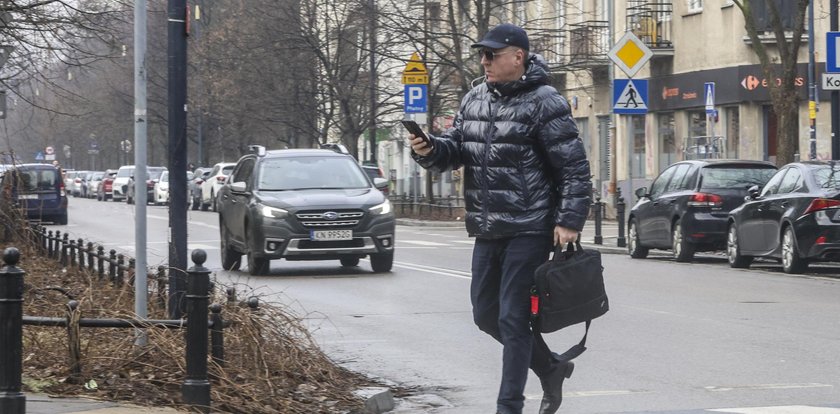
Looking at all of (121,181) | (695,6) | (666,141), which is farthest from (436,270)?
(121,181)

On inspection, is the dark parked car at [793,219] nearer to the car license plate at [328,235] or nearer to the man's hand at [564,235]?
the car license plate at [328,235]

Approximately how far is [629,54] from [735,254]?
6261mm

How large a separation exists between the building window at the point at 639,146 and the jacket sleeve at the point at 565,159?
3885cm

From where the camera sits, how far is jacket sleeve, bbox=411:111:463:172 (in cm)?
751

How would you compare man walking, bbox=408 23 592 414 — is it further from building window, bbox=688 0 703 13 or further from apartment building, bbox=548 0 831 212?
building window, bbox=688 0 703 13

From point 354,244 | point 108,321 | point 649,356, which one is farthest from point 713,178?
point 108,321

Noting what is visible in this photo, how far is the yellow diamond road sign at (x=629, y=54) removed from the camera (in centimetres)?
2650

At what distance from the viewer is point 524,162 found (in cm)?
746

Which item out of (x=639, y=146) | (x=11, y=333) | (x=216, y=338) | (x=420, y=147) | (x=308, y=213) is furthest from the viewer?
(x=639, y=146)

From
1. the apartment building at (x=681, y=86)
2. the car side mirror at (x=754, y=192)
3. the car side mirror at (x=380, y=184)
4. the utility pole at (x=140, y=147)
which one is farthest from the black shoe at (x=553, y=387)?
the apartment building at (x=681, y=86)

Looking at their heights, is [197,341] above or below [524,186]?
below

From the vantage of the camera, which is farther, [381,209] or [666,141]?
[666,141]

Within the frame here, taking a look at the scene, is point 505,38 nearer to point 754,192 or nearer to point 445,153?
point 445,153

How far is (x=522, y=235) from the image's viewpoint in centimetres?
743
